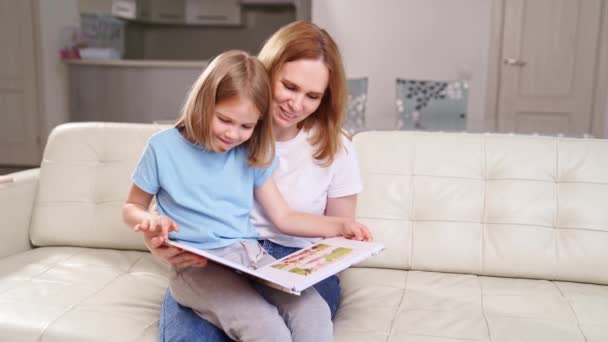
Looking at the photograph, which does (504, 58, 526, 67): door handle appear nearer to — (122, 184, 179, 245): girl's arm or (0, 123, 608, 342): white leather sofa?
(0, 123, 608, 342): white leather sofa

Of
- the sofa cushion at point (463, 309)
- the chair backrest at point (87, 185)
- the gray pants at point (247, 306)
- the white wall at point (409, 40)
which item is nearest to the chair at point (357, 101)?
the white wall at point (409, 40)

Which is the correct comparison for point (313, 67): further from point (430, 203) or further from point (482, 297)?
point (482, 297)

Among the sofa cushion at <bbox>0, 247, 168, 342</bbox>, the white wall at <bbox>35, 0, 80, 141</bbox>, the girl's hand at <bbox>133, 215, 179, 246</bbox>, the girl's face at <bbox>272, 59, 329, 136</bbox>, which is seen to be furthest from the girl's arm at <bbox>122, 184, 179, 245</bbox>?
the white wall at <bbox>35, 0, 80, 141</bbox>

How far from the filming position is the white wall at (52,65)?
17.2 ft

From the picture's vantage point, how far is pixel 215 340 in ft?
3.98

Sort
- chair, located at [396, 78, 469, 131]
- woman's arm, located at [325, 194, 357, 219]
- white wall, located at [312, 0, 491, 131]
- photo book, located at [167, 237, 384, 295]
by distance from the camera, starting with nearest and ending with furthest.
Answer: photo book, located at [167, 237, 384, 295] < woman's arm, located at [325, 194, 357, 219] < chair, located at [396, 78, 469, 131] < white wall, located at [312, 0, 491, 131]

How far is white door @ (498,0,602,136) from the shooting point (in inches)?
198

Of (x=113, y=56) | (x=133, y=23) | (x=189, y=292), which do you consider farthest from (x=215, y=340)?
(x=133, y=23)

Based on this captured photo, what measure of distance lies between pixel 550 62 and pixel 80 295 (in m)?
4.75

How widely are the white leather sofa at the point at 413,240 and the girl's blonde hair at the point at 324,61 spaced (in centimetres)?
29

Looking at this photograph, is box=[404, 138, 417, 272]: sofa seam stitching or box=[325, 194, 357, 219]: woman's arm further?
box=[404, 138, 417, 272]: sofa seam stitching

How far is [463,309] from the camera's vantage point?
1.41 meters

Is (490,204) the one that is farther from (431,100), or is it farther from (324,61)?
(431,100)

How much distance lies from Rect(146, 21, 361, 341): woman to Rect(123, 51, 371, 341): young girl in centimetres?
10
